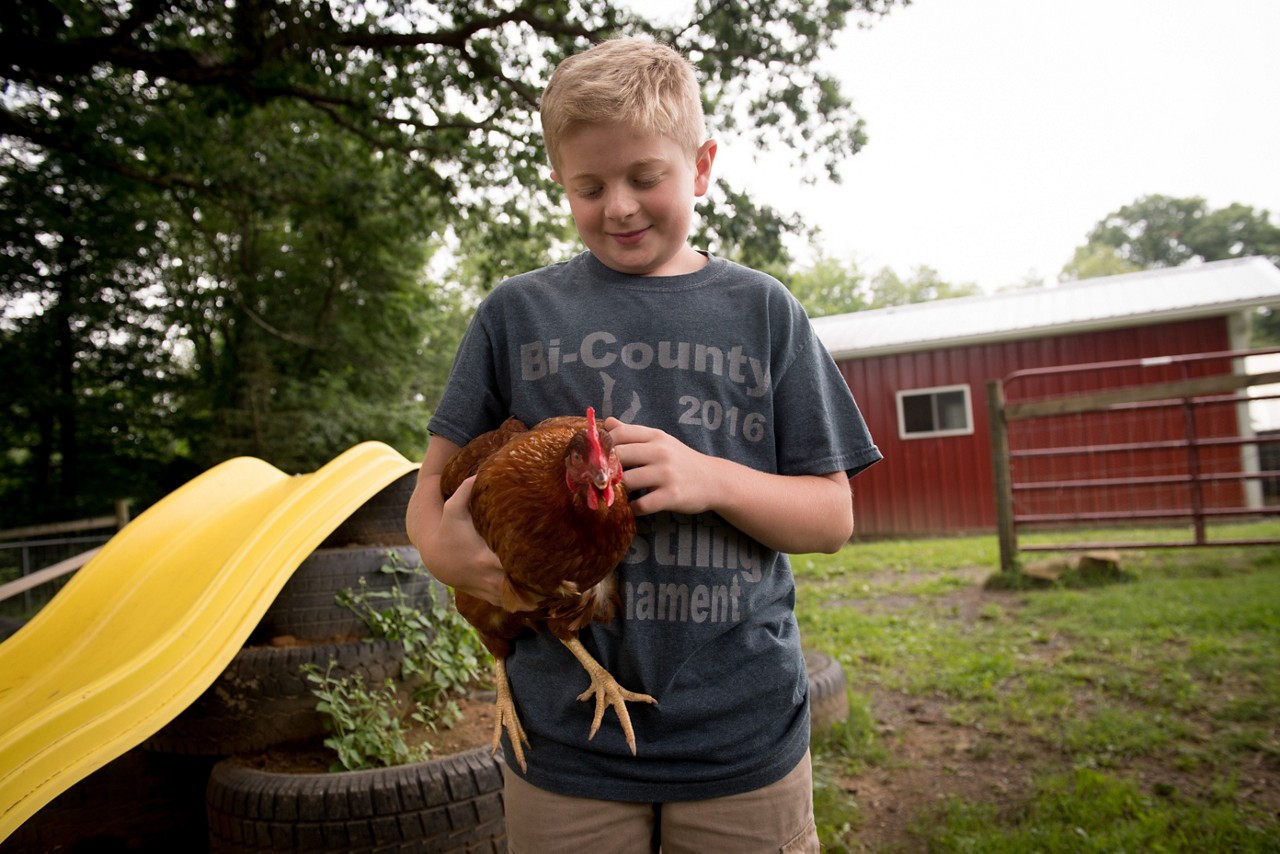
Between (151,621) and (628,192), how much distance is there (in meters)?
2.48

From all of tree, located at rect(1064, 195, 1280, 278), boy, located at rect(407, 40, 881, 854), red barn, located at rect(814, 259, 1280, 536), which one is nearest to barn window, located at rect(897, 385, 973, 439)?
red barn, located at rect(814, 259, 1280, 536)

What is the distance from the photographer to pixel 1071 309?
1205 cm

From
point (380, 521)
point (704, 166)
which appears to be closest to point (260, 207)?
point (380, 521)

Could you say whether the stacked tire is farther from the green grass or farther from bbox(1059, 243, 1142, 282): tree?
bbox(1059, 243, 1142, 282): tree

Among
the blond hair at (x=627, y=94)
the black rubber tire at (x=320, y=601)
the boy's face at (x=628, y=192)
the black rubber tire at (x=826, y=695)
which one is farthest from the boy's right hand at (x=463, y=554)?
the black rubber tire at (x=826, y=695)

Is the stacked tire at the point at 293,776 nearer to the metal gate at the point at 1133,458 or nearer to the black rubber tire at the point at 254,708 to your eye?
the black rubber tire at the point at 254,708

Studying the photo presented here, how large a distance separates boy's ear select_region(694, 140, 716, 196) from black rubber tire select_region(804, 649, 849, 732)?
272 cm

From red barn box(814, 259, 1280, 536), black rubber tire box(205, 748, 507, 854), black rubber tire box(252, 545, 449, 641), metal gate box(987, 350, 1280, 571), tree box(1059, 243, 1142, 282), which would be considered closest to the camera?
black rubber tire box(205, 748, 507, 854)

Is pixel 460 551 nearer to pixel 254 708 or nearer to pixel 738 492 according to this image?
pixel 738 492

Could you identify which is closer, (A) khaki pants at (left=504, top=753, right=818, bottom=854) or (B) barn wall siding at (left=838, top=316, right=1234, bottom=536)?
(A) khaki pants at (left=504, top=753, right=818, bottom=854)

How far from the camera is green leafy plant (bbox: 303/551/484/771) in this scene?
8.23 feet

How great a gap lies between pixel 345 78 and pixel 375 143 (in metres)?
0.68

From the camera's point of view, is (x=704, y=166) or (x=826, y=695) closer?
(x=704, y=166)

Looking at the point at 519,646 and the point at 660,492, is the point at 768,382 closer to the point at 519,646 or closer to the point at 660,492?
the point at 660,492
